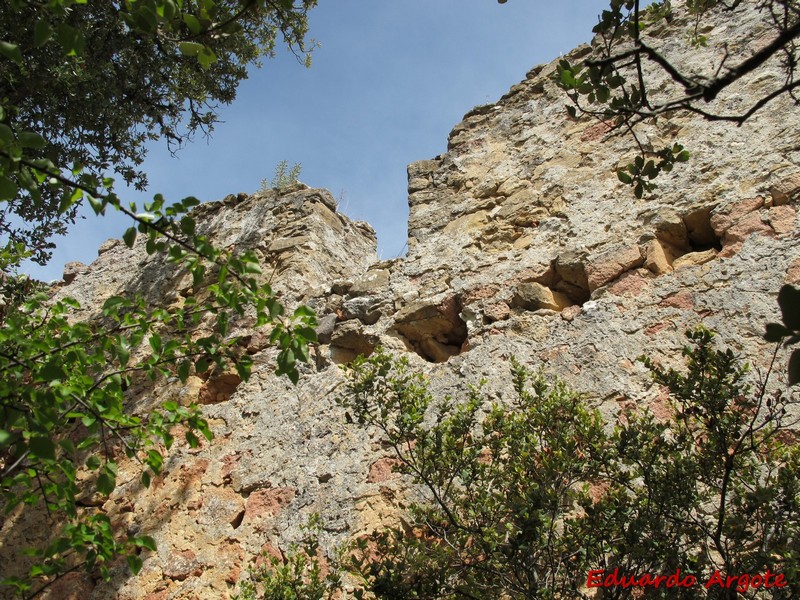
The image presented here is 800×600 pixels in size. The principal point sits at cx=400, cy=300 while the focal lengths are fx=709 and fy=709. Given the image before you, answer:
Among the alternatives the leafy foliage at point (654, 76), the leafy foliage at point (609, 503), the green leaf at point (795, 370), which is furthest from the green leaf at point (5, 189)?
the green leaf at point (795, 370)

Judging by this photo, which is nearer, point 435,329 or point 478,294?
point 478,294

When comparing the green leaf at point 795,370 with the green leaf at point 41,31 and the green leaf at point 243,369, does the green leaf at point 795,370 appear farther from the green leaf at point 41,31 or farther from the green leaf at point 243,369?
the green leaf at point 41,31

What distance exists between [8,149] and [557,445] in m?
2.31

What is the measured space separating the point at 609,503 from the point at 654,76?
12.0ft

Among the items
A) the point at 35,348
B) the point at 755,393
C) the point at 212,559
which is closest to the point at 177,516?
the point at 212,559

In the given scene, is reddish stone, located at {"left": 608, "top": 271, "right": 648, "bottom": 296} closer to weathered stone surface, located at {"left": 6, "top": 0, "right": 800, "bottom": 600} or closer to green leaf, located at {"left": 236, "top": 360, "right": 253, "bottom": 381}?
weathered stone surface, located at {"left": 6, "top": 0, "right": 800, "bottom": 600}

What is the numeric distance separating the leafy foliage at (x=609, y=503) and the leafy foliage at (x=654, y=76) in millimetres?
976

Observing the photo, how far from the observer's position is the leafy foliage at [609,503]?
2674 mm

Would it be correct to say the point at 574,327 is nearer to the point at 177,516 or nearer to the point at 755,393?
the point at 755,393

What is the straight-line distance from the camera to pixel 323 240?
675 centimetres

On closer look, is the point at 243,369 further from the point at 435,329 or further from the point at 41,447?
the point at 435,329

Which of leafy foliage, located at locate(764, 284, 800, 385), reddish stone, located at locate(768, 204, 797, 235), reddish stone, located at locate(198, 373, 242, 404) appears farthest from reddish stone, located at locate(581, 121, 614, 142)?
leafy foliage, located at locate(764, 284, 800, 385)

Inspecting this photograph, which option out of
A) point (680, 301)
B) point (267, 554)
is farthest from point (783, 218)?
point (267, 554)

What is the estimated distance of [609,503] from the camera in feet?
9.46
